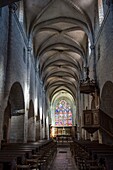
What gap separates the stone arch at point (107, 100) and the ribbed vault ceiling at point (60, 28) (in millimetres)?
5017

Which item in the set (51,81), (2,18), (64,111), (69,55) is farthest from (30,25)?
(64,111)

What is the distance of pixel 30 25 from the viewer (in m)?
17.4

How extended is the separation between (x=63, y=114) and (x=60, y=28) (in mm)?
29182

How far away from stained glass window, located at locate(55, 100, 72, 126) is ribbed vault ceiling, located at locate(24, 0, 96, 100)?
1880 centimetres

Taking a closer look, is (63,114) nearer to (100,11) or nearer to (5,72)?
(100,11)

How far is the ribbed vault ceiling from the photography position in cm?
1609

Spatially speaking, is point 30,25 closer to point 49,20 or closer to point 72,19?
point 49,20

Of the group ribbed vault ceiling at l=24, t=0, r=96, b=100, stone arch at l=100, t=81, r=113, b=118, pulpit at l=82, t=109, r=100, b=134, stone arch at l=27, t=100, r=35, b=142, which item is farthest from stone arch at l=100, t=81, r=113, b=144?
stone arch at l=27, t=100, r=35, b=142

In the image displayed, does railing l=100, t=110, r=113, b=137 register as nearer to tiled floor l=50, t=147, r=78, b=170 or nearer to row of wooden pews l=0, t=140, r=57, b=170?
tiled floor l=50, t=147, r=78, b=170

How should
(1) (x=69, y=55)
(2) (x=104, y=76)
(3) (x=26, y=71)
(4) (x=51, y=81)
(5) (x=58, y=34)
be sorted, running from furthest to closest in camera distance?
(4) (x=51, y=81) < (1) (x=69, y=55) < (5) (x=58, y=34) < (3) (x=26, y=71) < (2) (x=104, y=76)

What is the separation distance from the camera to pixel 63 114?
153 feet

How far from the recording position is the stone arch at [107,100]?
46.2 feet

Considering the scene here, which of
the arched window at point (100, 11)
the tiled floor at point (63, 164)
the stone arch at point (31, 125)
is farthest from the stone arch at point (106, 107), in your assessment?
the stone arch at point (31, 125)

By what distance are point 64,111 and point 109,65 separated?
117ft
